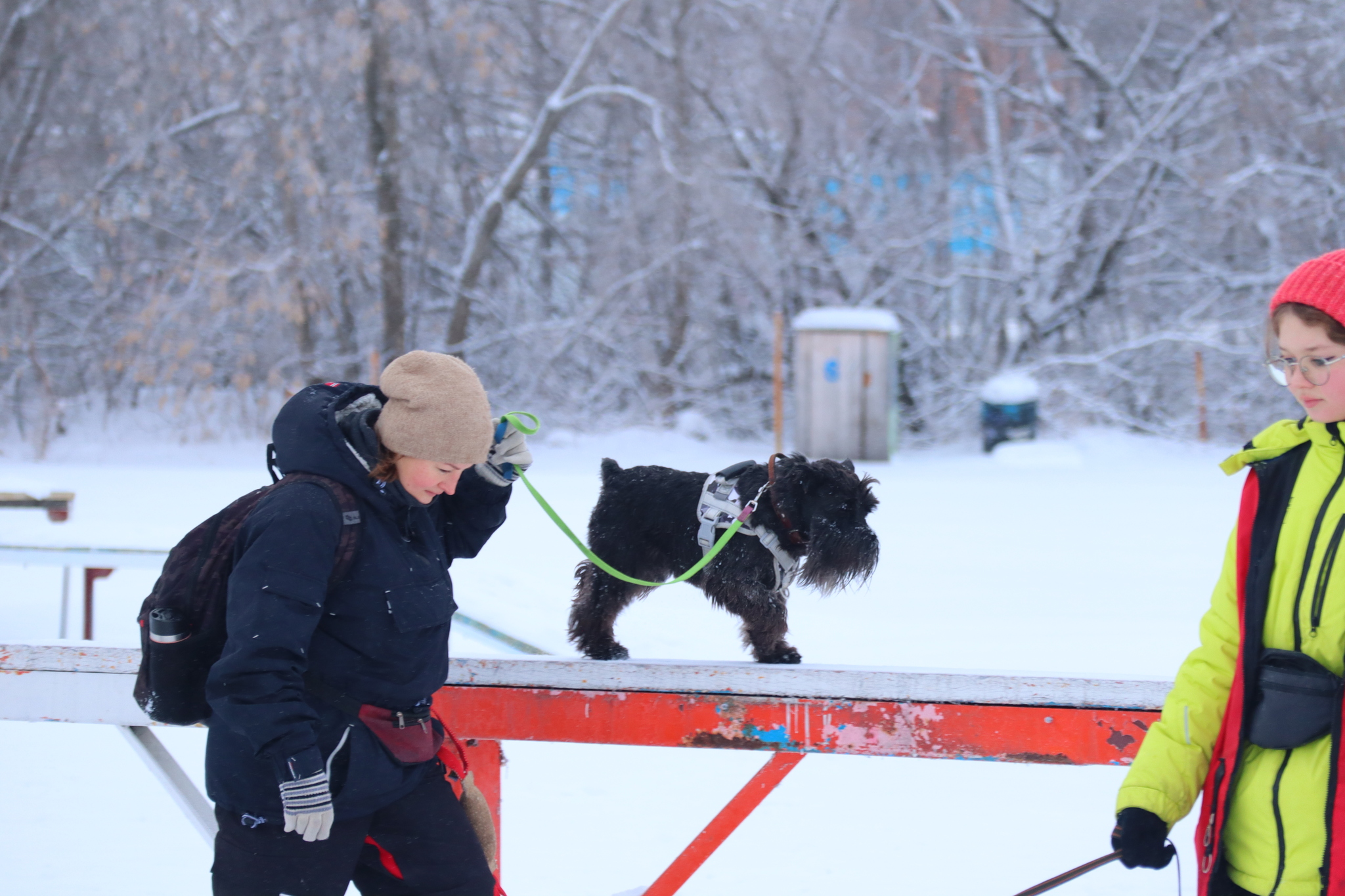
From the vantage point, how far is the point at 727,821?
2.34m

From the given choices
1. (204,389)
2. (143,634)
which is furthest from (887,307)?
(143,634)

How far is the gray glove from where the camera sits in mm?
2129

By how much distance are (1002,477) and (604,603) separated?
26.6 feet

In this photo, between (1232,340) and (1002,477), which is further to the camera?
(1232,340)

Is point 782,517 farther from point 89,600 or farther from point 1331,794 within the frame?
point 89,600

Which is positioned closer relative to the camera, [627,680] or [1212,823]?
[1212,823]

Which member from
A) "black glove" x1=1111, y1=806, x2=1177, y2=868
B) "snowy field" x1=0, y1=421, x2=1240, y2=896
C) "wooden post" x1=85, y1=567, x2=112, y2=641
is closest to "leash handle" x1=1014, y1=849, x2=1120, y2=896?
"black glove" x1=1111, y1=806, x2=1177, y2=868

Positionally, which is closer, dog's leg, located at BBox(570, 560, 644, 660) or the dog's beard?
the dog's beard

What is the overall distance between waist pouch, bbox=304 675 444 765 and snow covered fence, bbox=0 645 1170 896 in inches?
16.6

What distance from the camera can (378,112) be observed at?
11695 millimetres

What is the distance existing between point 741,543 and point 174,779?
4.34 feet

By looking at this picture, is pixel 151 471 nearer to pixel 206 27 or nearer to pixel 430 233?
pixel 430 233

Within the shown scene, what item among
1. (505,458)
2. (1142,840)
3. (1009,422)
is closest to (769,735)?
(505,458)

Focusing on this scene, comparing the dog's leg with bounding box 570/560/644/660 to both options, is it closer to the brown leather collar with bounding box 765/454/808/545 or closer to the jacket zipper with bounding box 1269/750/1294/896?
the brown leather collar with bounding box 765/454/808/545
